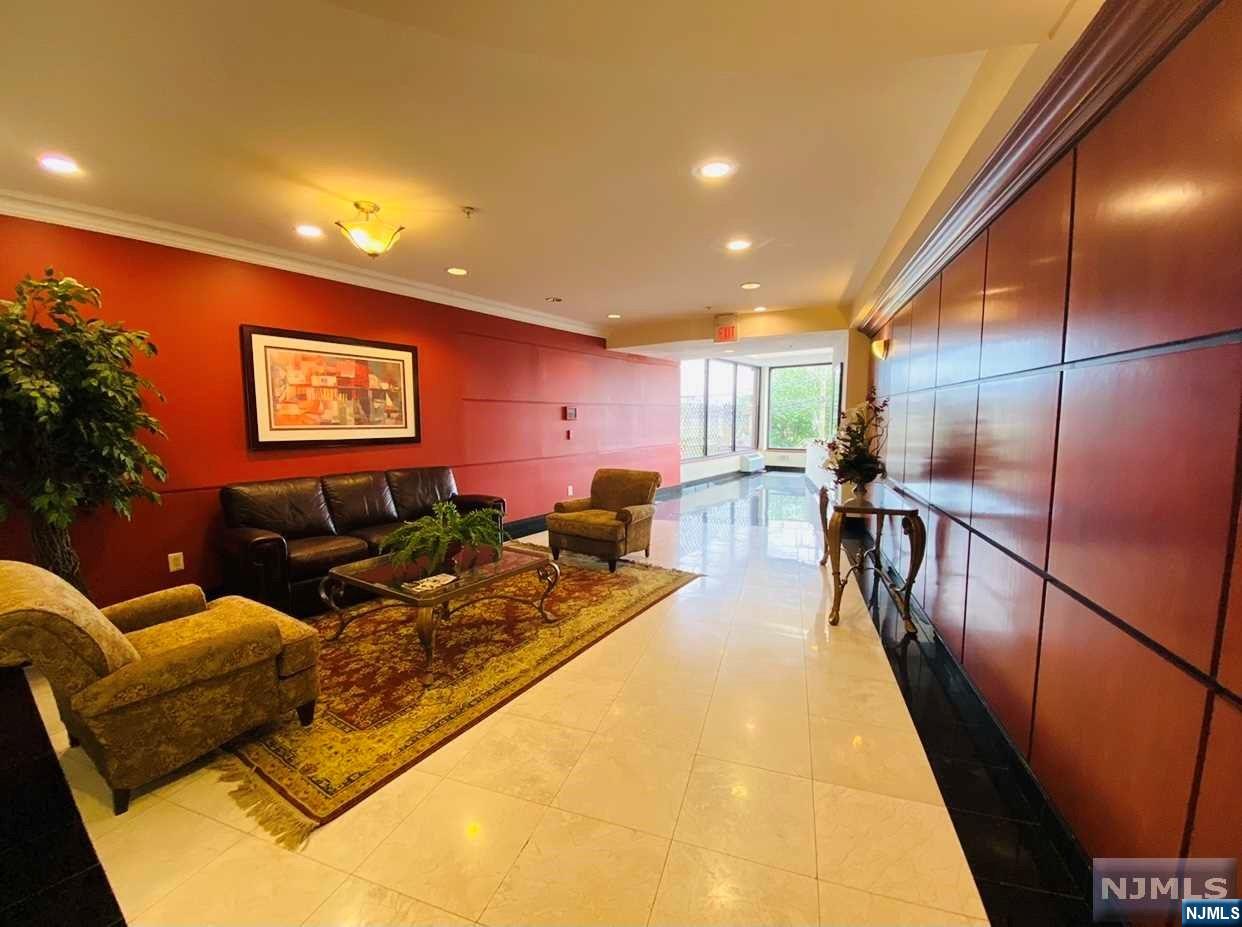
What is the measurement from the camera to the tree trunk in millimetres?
2578

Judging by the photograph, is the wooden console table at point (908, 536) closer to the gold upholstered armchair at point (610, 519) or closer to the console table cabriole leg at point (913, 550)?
the console table cabriole leg at point (913, 550)

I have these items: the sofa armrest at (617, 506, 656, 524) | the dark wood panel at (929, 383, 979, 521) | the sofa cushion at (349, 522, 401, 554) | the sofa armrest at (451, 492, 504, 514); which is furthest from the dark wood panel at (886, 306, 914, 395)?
the sofa cushion at (349, 522, 401, 554)

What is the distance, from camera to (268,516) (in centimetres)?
354

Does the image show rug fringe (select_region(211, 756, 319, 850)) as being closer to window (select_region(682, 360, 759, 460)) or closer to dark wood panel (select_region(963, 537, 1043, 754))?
dark wood panel (select_region(963, 537, 1043, 754))

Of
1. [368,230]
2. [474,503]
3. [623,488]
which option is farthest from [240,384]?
[623,488]

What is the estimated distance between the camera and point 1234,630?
0.97 meters

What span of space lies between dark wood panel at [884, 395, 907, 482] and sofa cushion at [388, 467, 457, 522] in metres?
3.96

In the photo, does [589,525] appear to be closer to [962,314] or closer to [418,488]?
[418,488]

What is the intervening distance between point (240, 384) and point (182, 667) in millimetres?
2647

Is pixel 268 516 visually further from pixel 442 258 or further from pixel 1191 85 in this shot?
pixel 1191 85

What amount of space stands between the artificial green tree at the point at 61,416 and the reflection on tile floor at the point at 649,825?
95 cm

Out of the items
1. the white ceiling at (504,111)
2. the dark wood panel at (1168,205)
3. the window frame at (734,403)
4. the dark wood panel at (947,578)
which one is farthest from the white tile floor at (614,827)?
the window frame at (734,403)

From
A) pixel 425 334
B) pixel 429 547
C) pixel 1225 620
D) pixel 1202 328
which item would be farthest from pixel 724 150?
pixel 425 334

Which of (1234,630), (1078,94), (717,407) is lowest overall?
(1234,630)
